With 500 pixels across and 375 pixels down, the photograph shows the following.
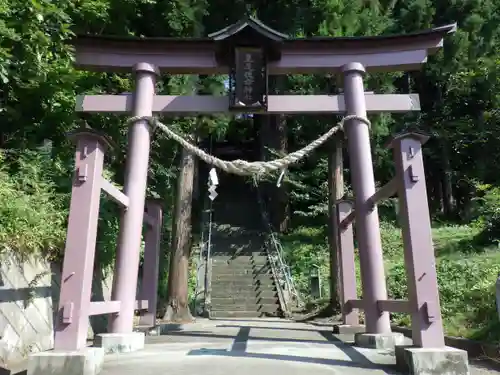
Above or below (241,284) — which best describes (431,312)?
below

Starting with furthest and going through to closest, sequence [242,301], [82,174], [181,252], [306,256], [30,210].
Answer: [306,256] → [242,301] → [181,252] → [30,210] → [82,174]

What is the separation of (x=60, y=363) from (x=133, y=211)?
2071mm

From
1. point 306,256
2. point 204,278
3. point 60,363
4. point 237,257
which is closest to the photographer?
point 60,363

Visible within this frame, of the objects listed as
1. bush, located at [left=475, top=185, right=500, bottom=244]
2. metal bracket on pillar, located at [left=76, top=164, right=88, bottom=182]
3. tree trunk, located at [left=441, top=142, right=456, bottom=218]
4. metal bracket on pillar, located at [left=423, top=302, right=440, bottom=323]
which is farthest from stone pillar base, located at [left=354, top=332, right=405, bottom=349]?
tree trunk, located at [left=441, top=142, right=456, bottom=218]

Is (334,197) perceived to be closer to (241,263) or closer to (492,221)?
(492,221)

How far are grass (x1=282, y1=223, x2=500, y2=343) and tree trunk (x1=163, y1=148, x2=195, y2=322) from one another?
421 centimetres

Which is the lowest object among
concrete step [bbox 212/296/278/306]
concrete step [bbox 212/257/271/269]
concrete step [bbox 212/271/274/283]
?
concrete step [bbox 212/296/278/306]

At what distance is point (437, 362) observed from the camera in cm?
377

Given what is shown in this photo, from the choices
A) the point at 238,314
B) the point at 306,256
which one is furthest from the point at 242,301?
the point at 306,256

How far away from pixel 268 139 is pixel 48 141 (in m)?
10.7

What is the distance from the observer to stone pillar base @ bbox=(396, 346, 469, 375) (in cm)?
374

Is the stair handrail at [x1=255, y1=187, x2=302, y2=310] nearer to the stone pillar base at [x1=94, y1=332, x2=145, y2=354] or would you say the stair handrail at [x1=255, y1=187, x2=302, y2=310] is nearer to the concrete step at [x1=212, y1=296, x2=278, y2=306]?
the concrete step at [x1=212, y1=296, x2=278, y2=306]

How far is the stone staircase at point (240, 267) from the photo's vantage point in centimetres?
1165

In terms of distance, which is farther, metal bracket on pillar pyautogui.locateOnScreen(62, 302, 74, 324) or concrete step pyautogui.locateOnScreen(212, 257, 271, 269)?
concrete step pyautogui.locateOnScreen(212, 257, 271, 269)
